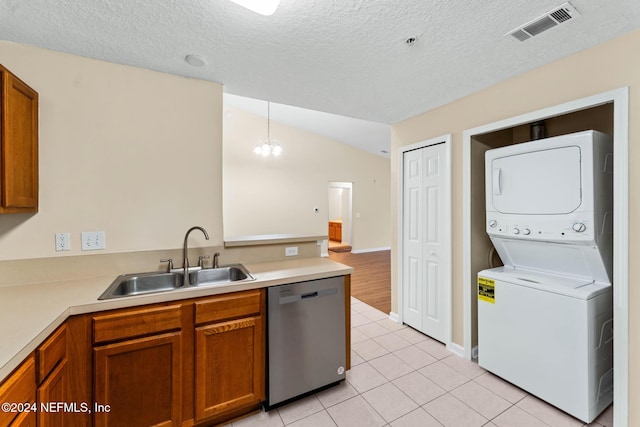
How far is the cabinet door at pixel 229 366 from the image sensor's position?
5.23ft

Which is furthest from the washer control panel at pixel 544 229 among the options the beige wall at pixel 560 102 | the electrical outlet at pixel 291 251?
the electrical outlet at pixel 291 251

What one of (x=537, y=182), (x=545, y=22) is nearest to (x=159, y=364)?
(x=537, y=182)

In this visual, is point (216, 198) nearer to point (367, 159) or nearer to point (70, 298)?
point (70, 298)

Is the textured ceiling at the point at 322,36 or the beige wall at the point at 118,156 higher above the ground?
the textured ceiling at the point at 322,36

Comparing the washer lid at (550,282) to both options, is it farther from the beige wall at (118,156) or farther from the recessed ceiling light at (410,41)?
the beige wall at (118,156)

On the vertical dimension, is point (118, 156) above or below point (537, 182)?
above

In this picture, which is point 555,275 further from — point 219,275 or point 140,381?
point 140,381

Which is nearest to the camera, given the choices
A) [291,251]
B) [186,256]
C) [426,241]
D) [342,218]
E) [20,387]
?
[20,387]

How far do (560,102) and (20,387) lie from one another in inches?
124

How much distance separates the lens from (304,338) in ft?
6.10

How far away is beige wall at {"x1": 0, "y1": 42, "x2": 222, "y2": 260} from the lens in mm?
1713

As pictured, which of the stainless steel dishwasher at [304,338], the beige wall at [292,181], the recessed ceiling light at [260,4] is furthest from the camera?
the beige wall at [292,181]

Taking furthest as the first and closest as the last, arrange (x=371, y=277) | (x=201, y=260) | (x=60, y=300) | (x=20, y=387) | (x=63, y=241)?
1. (x=371, y=277)
2. (x=201, y=260)
3. (x=63, y=241)
4. (x=60, y=300)
5. (x=20, y=387)

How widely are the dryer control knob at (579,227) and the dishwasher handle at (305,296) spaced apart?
1.59 m
